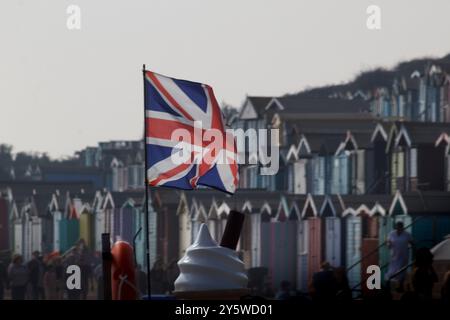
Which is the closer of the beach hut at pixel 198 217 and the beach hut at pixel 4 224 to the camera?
the beach hut at pixel 198 217

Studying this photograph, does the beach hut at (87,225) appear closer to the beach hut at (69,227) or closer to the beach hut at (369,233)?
the beach hut at (69,227)

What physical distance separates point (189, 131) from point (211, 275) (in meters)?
2.87

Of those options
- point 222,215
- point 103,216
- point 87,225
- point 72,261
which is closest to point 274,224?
point 222,215

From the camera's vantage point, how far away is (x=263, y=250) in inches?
2090

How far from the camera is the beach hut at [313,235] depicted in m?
48.9

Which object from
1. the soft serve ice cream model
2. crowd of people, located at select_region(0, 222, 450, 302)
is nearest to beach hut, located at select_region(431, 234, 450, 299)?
crowd of people, located at select_region(0, 222, 450, 302)

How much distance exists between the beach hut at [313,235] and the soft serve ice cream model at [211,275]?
3101 centimetres

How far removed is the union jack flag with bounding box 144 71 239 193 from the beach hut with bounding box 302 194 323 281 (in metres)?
28.9

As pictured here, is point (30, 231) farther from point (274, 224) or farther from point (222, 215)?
point (274, 224)

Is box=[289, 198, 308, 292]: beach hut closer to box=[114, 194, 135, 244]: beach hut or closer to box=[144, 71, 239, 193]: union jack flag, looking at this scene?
box=[114, 194, 135, 244]: beach hut

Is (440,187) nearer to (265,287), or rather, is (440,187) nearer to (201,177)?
(265,287)

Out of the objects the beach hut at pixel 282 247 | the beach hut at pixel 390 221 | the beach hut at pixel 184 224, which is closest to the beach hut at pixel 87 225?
the beach hut at pixel 184 224
